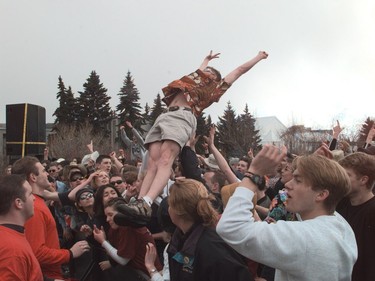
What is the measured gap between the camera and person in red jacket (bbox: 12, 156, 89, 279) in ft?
13.4

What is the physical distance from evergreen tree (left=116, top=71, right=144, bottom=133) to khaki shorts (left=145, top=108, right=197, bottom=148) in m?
44.9

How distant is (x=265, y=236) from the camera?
7.29 ft

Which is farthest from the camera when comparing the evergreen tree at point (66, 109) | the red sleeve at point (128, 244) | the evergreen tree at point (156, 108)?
the evergreen tree at point (156, 108)

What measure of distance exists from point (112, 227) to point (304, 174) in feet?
8.89

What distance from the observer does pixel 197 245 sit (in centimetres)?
300

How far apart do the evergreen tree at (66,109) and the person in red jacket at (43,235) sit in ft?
149

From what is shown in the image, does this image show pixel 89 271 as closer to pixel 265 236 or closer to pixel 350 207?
pixel 350 207

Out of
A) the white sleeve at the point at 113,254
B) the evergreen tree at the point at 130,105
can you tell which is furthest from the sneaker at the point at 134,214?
the evergreen tree at the point at 130,105

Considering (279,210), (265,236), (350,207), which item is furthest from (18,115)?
Answer: (265,236)

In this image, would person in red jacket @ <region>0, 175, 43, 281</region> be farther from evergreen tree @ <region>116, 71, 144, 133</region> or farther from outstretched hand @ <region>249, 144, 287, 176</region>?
evergreen tree @ <region>116, 71, 144, 133</region>

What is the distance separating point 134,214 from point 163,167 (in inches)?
30.5

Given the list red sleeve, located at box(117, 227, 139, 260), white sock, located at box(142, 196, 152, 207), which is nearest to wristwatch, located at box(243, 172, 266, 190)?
white sock, located at box(142, 196, 152, 207)

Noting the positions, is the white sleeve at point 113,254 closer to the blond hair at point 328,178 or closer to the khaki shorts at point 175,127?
the khaki shorts at point 175,127

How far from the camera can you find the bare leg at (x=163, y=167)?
13.4 feet
